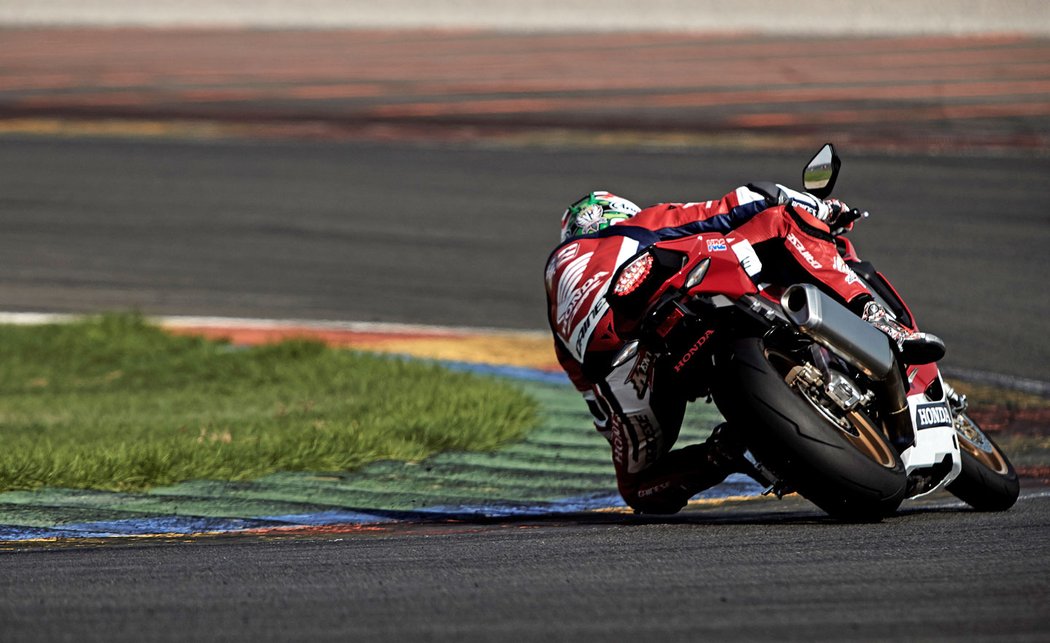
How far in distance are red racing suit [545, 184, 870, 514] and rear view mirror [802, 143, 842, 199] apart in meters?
0.06

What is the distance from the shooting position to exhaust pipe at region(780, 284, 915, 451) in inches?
184

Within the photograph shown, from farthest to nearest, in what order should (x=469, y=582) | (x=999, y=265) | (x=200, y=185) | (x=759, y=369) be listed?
(x=200, y=185) → (x=999, y=265) → (x=759, y=369) → (x=469, y=582)

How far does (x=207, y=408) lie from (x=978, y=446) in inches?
150

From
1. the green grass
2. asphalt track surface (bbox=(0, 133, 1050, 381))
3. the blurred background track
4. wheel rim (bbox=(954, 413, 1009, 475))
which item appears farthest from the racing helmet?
the blurred background track

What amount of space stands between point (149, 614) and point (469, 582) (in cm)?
81

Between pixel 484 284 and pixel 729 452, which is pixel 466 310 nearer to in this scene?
pixel 484 284

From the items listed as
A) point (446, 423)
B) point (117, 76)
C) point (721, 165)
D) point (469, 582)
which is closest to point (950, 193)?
point (721, 165)

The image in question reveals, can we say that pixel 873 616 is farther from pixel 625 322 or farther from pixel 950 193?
pixel 950 193

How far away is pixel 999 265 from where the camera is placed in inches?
446

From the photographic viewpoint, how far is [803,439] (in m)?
4.62

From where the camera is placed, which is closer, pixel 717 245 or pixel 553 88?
pixel 717 245

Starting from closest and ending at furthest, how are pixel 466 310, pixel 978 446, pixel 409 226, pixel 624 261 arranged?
pixel 624 261 → pixel 978 446 → pixel 466 310 → pixel 409 226

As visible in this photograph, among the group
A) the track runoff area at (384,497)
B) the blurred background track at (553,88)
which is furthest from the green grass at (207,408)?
the blurred background track at (553,88)

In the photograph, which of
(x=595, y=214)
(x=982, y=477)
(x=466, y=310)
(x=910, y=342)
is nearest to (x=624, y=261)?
(x=595, y=214)
